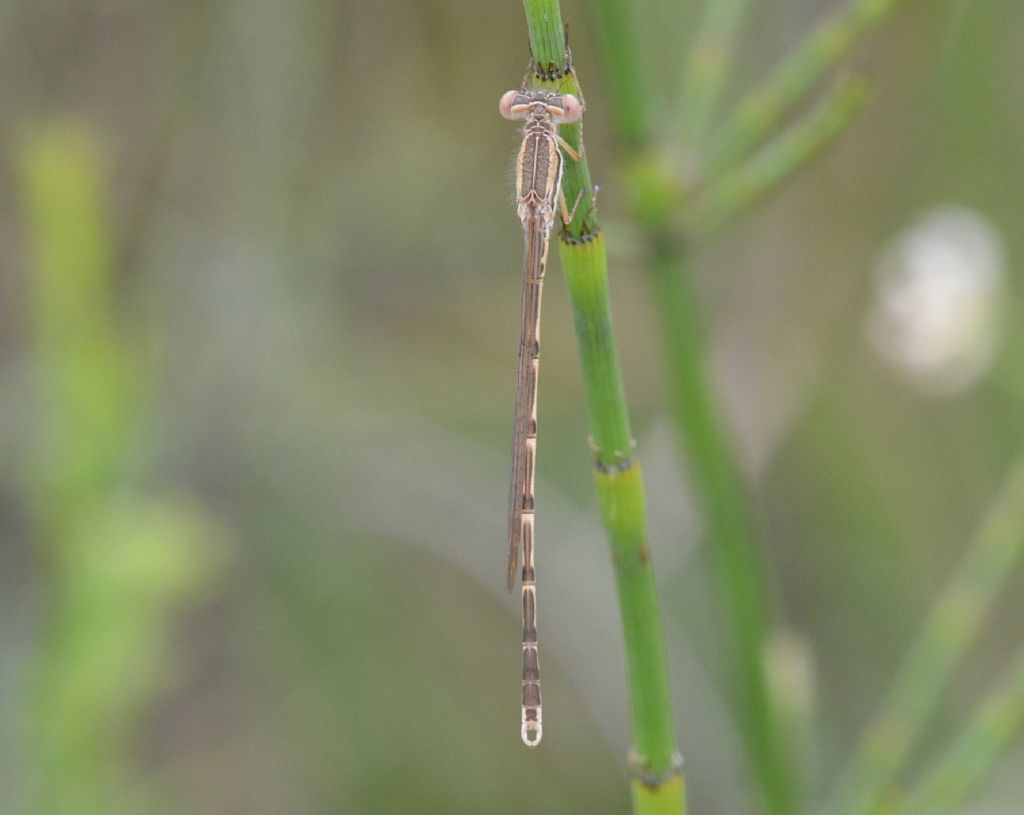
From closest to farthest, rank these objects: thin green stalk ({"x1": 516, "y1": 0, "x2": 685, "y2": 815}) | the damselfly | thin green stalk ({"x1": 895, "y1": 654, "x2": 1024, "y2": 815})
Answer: thin green stalk ({"x1": 516, "y1": 0, "x2": 685, "y2": 815}), the damselfly, thin green stalk ({"x1": 895, "y1": 654, "x2": 1024, "y2": 815})

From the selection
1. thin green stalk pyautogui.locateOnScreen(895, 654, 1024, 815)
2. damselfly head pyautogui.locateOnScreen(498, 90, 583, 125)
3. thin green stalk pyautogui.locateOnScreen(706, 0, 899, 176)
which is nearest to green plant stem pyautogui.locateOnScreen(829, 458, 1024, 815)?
thin green stalk pyautogui.locateOnScreen(895, 654, 1024, 815)

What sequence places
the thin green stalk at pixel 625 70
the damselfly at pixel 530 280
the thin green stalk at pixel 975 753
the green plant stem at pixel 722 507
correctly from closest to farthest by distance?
1. the damselfly at pixel 530 280
2. the thin green stalk at pixel 975 753
3. the thin green stalk at pixel 625 70
4. the green plant stem at pixel 722 507

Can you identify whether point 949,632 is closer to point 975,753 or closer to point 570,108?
point 975,753

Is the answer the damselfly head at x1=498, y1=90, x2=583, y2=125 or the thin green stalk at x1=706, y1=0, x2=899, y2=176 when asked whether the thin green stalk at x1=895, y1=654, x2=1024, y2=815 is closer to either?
the thin green stalk at x1=706, y1=0, x2=899, y2=176

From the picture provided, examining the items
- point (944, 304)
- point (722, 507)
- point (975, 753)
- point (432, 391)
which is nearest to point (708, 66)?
point (722, 507)

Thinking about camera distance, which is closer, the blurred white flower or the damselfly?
the damselfly

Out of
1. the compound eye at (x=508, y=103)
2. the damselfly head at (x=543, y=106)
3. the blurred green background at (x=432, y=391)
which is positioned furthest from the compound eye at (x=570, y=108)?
the blurred green background at (x=432, y=391)

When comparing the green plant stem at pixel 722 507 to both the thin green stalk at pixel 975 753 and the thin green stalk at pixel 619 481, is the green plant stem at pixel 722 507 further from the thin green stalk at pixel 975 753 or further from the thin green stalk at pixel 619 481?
the thin green stalk at pixel 619 481
